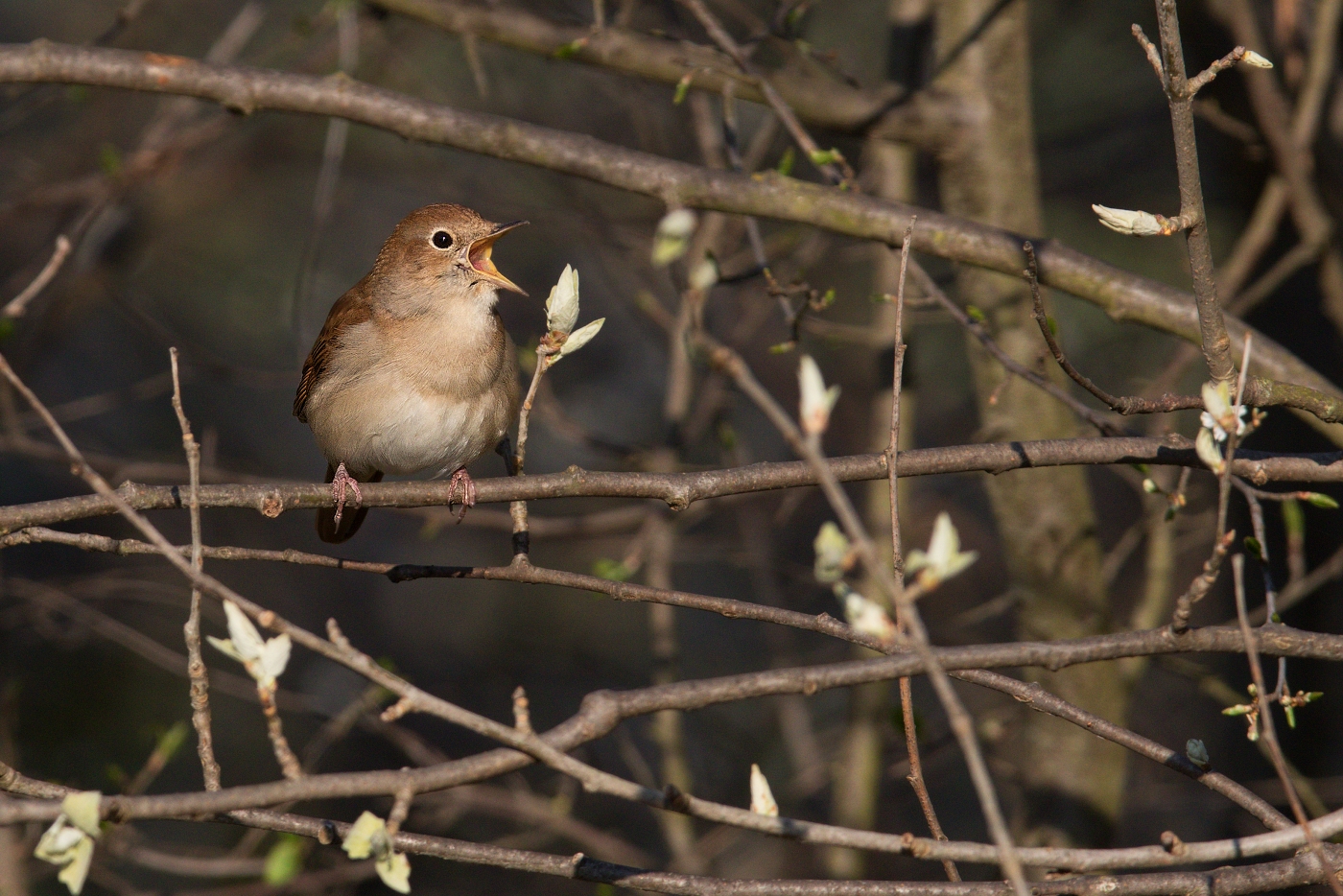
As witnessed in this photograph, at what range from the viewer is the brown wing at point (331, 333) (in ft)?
15.6

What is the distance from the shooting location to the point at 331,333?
15.8ft

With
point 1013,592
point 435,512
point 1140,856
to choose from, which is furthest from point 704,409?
point 1140,856

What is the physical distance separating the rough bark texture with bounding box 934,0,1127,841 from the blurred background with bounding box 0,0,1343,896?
17mm

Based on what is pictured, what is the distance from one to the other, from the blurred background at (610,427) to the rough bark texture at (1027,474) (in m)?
0.02

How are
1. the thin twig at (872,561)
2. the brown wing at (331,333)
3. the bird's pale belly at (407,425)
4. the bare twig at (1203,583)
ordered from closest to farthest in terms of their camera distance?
the thin twig at (872,561)
the bare twig at (1203,583)
the bird's pale belly at (407,425)
the brown wing at (331,333)

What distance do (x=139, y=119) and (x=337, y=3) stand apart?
4.54 m

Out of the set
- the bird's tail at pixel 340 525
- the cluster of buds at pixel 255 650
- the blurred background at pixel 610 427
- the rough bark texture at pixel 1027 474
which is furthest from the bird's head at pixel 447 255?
the cluster of buds at pixel 255 650

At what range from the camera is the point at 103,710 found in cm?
816

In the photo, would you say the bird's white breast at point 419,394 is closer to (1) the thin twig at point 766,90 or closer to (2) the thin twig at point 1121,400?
(1) the thin twig at point 766,90

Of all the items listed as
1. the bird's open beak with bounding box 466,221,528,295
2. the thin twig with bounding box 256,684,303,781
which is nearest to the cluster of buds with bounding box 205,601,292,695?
the thin twig with bounding box 256,684,303,781

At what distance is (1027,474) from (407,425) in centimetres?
225

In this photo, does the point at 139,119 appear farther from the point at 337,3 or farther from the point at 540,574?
the point at 540,574

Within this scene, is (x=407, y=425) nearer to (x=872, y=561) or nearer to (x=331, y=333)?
(x=331, y=333)

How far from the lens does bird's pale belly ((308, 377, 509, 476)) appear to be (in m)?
4.43
